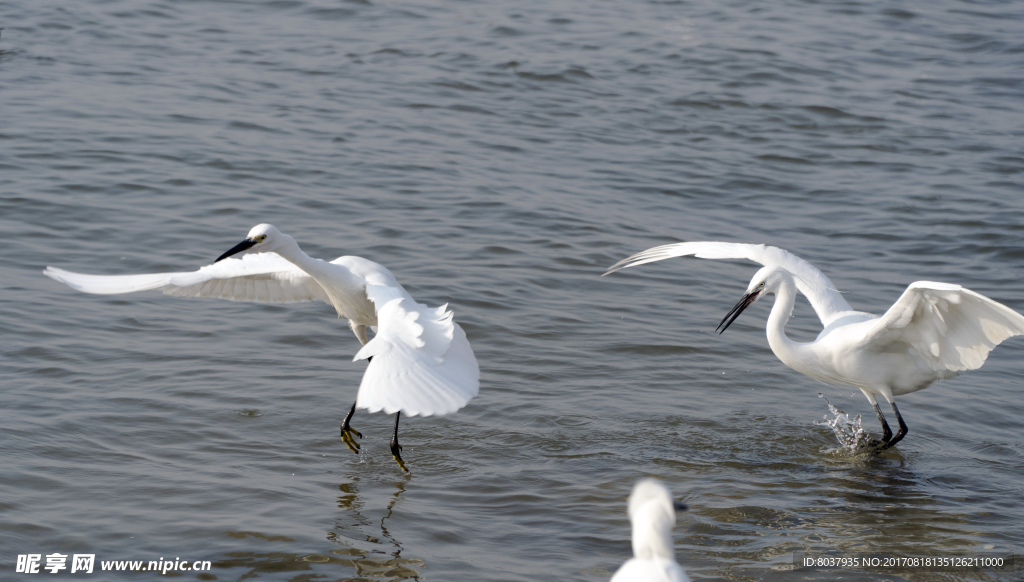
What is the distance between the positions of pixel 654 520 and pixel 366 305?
3.29 meters

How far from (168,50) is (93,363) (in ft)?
29.0

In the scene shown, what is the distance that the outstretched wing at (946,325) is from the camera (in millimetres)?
5613

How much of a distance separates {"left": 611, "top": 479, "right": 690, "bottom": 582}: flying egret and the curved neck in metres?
3.30

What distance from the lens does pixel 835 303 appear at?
7.10 meters

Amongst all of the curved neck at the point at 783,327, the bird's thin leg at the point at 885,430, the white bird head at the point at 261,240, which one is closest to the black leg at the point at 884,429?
the bird's thin leg at the point at 885,430

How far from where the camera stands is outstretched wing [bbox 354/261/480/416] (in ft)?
14.9

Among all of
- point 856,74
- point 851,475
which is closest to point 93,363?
point 851,475

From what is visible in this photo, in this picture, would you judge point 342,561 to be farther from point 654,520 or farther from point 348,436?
point 654,520

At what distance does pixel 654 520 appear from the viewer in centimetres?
355

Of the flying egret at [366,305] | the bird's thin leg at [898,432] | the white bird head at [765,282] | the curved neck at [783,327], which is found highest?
the flying egret at [366,305]

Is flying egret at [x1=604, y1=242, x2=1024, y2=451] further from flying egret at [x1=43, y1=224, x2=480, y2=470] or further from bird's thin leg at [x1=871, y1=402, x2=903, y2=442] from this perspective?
flying egret at [x1=43, y1=224, x2=480, y2=470]

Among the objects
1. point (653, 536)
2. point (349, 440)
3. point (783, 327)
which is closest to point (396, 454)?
point (349, 440)

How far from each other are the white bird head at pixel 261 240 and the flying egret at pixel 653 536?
3.01m

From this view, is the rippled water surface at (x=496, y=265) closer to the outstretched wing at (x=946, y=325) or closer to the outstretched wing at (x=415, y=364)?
the outstretched wing at (x=946, y=325)
